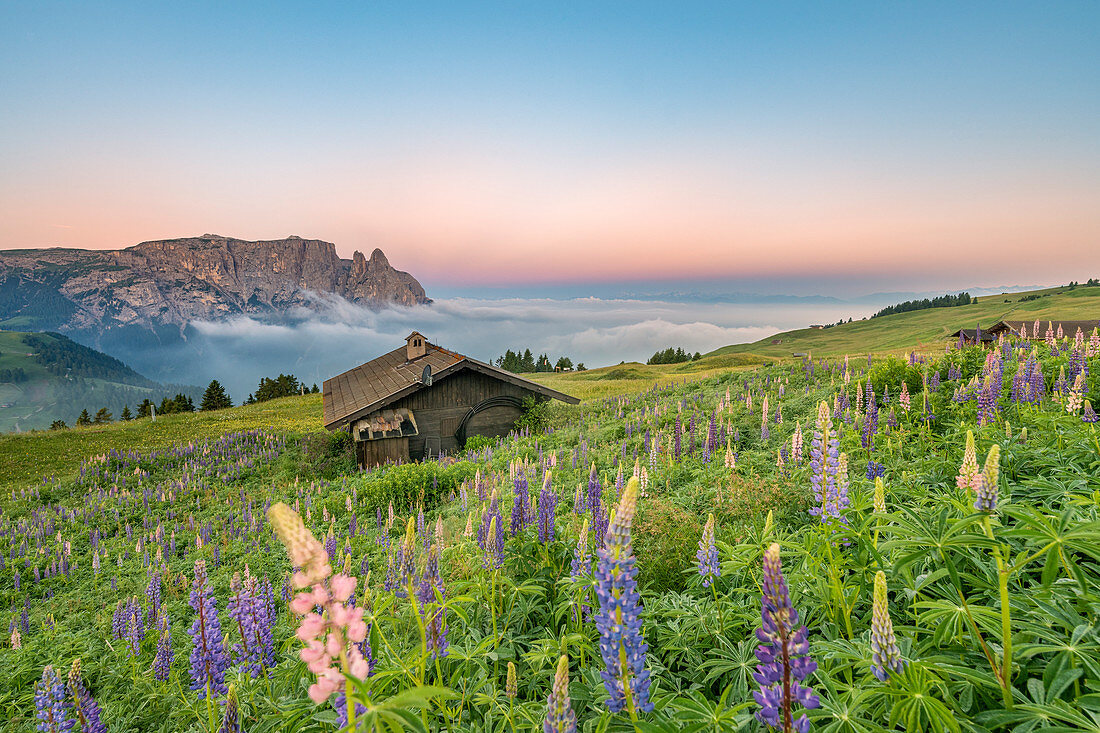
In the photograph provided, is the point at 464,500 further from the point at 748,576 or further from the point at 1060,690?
the point at 1060,690

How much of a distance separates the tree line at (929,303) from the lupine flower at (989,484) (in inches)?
6331

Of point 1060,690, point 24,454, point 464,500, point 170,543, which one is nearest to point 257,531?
point 170,543

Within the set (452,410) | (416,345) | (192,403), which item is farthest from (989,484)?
(192,403)

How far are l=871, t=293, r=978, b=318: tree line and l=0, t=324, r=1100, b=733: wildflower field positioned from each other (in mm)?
152255

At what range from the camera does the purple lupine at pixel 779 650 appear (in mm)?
1670

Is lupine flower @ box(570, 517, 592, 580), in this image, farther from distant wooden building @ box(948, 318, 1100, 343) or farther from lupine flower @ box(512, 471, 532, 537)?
distant wooden building @ box(948, 318, 1100, 343)

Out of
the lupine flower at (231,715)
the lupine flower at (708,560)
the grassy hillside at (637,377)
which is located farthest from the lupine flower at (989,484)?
the grassy hillside at (637,377)

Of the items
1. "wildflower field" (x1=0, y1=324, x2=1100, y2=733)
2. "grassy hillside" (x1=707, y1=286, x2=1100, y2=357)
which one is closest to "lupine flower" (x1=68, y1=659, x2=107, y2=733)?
"wildflower field" (x1=0, y1=324, x2=1100, y2=733)

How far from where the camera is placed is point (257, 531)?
1160 centimetres

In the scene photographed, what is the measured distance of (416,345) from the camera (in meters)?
27.0

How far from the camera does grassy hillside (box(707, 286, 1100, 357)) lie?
273 feet

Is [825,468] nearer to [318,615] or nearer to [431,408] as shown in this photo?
[318,615]

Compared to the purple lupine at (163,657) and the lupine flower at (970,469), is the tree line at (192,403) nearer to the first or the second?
the purple lupine at (163,657)

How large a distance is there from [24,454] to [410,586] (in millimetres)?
34698
